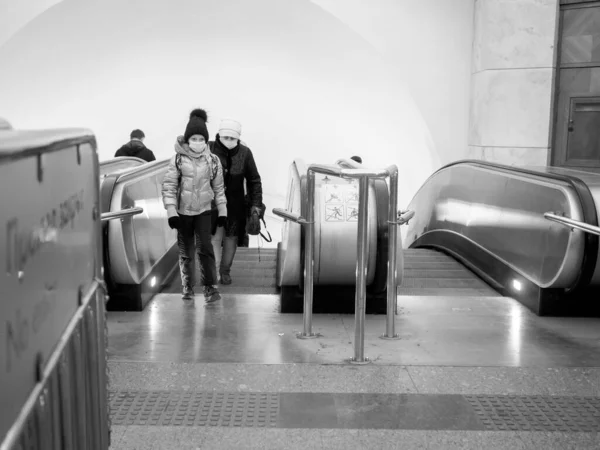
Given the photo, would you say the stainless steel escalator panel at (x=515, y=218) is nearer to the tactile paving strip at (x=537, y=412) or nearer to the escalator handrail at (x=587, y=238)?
the escalator handrail at (x=587, y=238)

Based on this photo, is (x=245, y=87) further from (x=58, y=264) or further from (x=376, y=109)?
(x=58, y=264)

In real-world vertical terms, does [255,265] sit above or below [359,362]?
below

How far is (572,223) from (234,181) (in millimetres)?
2880

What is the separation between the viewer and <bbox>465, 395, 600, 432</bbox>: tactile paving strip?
309 centimetres

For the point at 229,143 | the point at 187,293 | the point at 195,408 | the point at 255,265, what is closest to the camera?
the point at 195,408

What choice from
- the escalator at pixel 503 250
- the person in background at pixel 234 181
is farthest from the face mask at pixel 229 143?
the escalator at pixel 503 250

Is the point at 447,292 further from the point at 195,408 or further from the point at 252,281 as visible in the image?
the point at 195,408

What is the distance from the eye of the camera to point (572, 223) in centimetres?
476

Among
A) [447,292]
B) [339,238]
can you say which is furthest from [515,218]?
[339,238]

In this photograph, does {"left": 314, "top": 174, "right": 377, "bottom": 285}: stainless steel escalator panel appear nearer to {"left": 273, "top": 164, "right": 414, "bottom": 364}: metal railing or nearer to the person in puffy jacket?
{"left": 273, "top": 164, "right": 414, "bottom": 364}: metal railing

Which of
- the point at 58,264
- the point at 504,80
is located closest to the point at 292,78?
the point at 504,80

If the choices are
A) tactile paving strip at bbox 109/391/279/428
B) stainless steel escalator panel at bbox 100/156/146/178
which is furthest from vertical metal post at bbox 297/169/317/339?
stainless steel escalator panel at bbox 100/156/146/178

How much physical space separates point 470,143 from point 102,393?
11.1 meters

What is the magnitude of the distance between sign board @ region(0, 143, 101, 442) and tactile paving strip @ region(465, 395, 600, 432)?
2.03 meters
